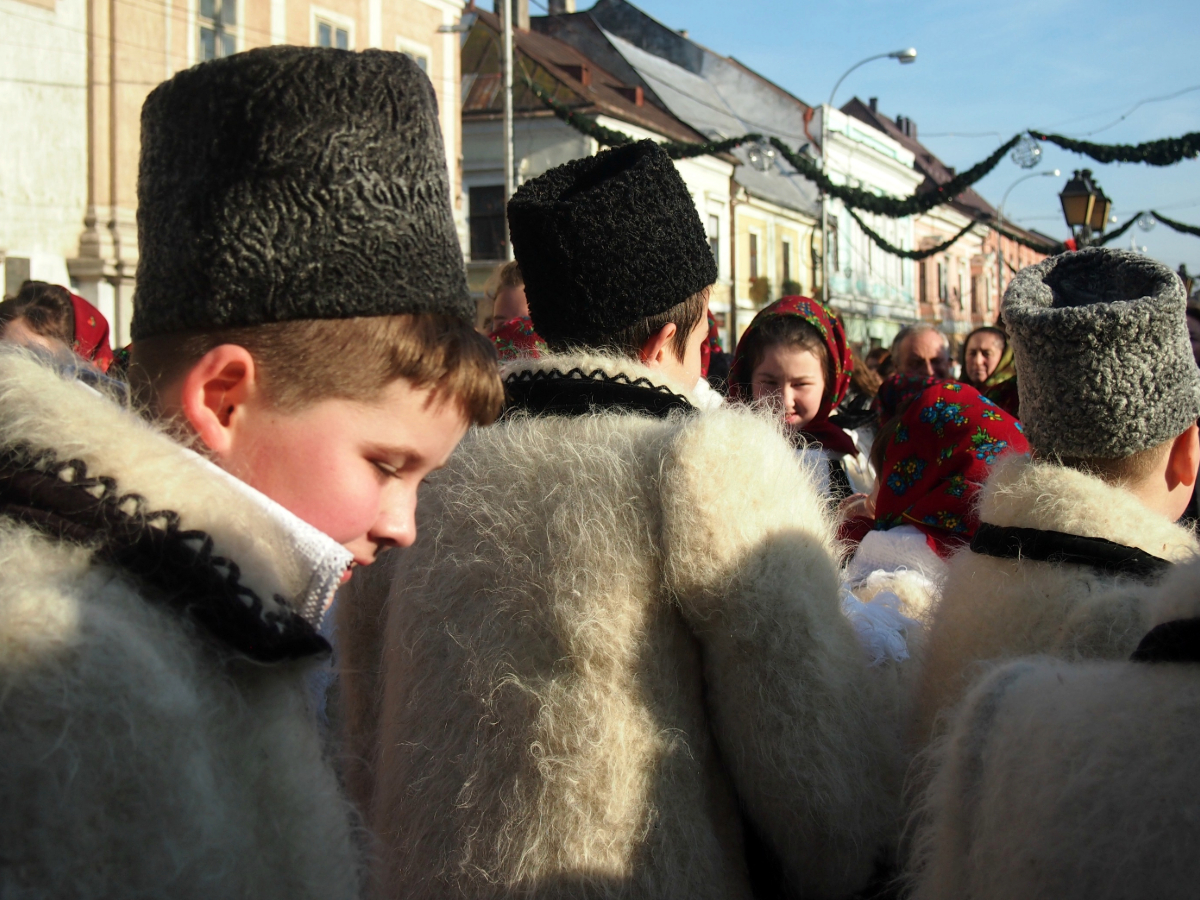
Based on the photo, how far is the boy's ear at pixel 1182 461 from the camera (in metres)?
1.78

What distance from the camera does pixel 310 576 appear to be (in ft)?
4.08

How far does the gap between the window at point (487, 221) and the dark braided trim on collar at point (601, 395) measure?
27.0m

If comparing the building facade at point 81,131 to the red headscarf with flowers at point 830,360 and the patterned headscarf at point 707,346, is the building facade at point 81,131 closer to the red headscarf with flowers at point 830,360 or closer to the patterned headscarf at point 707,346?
the red headscarf with flowers at point 830,360

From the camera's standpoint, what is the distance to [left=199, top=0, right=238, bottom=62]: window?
17.9 m

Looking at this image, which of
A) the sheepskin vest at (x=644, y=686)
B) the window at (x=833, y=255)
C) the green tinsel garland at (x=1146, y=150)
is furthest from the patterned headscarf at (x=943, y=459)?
the window at (x=833, y=255)

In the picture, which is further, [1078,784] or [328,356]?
[328,356]

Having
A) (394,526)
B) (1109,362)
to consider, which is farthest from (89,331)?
(1109,362)

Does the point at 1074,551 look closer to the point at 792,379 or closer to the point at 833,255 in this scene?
the point at 792,379

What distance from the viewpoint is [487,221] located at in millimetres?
28516

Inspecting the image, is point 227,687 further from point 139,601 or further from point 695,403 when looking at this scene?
point 695,403

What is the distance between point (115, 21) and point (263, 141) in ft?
58.5

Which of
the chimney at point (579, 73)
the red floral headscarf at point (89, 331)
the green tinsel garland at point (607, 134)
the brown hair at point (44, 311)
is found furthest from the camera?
the chimney at point (579, 73)

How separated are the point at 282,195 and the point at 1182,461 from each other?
1513 mm

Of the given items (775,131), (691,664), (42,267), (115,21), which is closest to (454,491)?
(691,664)
